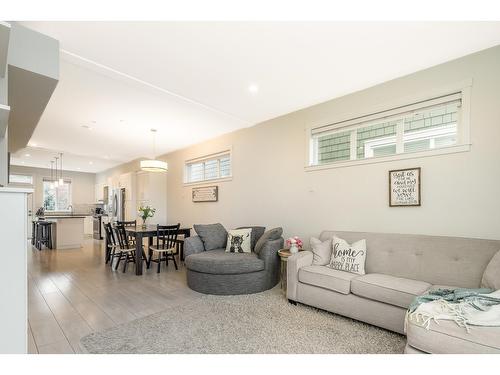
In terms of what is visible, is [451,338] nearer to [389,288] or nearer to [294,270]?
[389,288]

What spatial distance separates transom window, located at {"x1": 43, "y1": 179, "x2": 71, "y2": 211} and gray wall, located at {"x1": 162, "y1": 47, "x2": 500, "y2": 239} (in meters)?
8.46

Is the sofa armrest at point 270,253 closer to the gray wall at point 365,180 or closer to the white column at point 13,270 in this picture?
the gray wall at point 365,180

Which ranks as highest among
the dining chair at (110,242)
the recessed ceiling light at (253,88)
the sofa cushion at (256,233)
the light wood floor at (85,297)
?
the recessed ceiling light at (253,88)

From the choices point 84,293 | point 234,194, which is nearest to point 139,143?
point 234,194

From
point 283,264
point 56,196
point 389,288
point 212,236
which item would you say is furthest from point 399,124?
point 56,196

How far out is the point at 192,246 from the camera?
13.1 ft

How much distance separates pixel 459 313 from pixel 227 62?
296 centimetres

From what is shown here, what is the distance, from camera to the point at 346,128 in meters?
3.69

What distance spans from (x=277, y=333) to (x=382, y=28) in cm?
291

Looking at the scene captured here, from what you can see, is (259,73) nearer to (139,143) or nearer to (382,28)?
(382,28)

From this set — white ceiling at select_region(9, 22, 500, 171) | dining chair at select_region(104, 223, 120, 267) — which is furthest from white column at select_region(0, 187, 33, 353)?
dining chair at select_region(104, 223, 120, 267)

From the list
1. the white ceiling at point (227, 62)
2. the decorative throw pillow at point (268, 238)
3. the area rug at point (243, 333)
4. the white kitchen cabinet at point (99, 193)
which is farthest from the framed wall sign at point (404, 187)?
the white kitchen cabinet at point (99, 193)

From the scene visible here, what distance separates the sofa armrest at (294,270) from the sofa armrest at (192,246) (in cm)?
156

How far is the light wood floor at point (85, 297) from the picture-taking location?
2.39 meters
